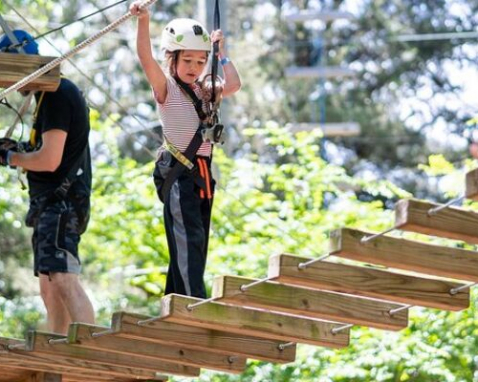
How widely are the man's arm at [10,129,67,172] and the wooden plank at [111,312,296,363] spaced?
85 cm

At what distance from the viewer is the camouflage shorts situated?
8898 millimetres

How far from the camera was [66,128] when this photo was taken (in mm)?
8859

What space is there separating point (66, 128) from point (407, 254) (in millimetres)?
1949

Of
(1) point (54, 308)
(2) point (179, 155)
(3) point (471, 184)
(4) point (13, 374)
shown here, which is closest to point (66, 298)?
(1) point (54, 308)

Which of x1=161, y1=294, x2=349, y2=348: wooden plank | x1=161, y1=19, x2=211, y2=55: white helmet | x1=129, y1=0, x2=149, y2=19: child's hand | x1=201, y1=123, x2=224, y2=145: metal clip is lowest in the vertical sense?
x1=161, y1=294, x2=349, y2=348: wooden plank

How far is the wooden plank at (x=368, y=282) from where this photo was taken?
25.8 feet

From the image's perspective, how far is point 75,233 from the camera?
29.6ft

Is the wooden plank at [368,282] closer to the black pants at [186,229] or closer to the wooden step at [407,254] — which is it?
the wooden step at [407,254]

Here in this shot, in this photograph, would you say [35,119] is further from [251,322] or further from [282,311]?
[282,311]

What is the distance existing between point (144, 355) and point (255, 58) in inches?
903

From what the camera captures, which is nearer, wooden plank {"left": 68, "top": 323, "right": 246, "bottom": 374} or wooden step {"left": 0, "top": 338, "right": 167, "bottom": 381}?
wooden plank {"left": 68, "top": 323, "right": 246, "bottom": 374}

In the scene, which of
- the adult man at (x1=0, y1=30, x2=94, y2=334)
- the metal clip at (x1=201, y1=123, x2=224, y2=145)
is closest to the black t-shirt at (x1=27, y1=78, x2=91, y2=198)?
the adult man at (x1=0, y1=30, x2=94, y2=334)

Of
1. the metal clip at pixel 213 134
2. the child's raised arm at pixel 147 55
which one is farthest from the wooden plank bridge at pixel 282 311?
the child's raised arm at pixel 147 55

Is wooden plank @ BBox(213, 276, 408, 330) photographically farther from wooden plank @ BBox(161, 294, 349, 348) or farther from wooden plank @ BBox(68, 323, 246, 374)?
wooden plank @ BBox(68, 323, 246, 374)
